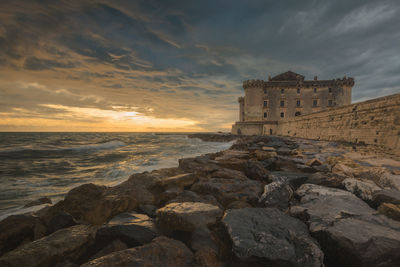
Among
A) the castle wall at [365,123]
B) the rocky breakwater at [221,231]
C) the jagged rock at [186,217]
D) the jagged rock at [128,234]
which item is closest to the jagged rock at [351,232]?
the rocky breakwater at [221,231]

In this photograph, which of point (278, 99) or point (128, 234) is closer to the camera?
point (128, 234)

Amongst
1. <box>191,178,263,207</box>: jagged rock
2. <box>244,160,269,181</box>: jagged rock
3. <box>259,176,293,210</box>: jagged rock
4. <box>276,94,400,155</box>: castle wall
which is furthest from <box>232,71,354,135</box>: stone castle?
<box>259,176,293,210</box>: jagged rock

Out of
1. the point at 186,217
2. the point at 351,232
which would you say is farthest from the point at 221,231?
the point at 351,232

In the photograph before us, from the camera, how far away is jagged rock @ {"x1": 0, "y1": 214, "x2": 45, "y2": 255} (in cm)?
208

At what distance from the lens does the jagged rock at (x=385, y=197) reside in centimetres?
228

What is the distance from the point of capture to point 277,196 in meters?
2.84

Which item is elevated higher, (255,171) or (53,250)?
(255,171)

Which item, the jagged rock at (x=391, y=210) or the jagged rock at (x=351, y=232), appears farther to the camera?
the jagged rock at (x=391, y=210)

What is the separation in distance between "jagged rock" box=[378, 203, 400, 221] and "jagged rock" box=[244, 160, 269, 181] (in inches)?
78.8

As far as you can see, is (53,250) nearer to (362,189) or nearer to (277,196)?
(277,196)

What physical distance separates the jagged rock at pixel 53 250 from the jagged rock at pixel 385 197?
395 centimetres

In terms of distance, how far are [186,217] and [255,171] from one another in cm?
273

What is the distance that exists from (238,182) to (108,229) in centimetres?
251

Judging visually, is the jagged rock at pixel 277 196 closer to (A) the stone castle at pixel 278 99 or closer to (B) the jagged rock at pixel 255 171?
(B) the jagged rock at pixel 255 171
